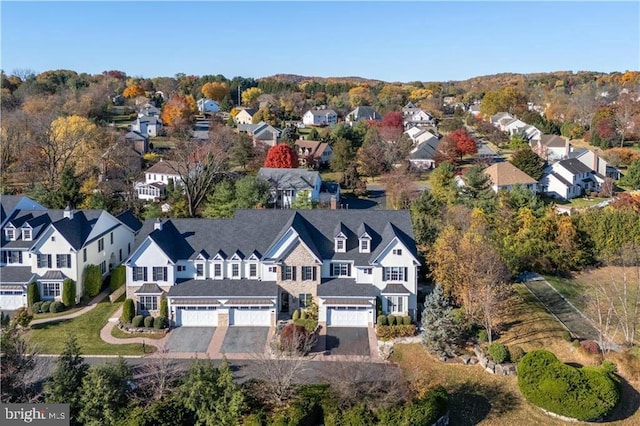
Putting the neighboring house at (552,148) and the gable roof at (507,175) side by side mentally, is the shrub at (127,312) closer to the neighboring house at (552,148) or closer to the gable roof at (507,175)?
the gable roof at (507,175)

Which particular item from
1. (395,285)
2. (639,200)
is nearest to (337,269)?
(395,285)

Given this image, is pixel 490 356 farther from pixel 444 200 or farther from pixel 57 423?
pixel 444 200

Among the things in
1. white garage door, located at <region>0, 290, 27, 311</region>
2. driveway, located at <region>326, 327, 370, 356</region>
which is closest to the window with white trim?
white garage door, located at <region>0, 290, 27, 311</region>

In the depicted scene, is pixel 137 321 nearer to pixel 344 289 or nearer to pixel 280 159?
pixel 344 289

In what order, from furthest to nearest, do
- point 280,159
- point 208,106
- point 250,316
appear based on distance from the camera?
1. point 208,106
2. point 280,159
3. point 250,316

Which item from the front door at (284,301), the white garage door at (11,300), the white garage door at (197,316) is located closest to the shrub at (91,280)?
the white garage door at (11,300)

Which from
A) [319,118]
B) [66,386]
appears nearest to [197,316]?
[66,386]

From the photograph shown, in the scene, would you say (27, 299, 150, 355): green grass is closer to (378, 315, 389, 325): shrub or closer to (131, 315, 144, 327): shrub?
(131, 315, 144, 327): shrub

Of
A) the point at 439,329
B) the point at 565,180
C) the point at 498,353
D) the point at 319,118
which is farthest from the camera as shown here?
the point at 319,118
